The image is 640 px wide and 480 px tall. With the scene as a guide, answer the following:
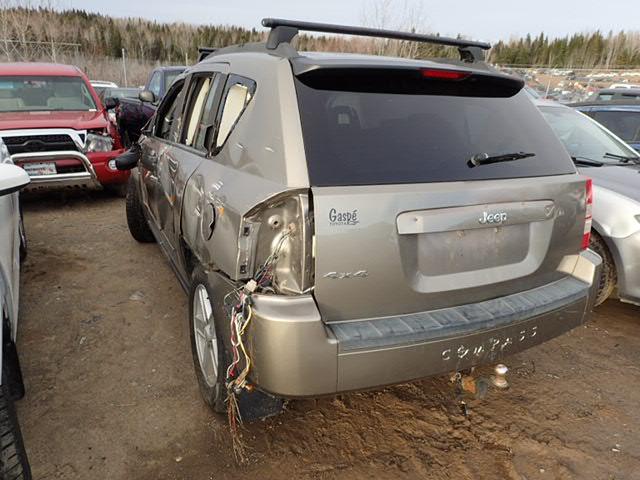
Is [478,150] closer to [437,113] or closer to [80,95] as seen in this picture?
[437,113]

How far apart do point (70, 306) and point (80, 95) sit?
4.52 m

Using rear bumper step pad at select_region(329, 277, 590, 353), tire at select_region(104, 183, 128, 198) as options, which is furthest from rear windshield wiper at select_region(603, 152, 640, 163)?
tire at select_region(104, 183, 128, 198)

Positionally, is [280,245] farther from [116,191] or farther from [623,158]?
[116,191]

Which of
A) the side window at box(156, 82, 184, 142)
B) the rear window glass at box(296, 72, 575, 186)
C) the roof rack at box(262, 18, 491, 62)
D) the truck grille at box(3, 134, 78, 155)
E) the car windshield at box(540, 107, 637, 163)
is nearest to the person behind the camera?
the rear window glass at box(296, 72, 575, 186)

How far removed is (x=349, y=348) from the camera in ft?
5.94

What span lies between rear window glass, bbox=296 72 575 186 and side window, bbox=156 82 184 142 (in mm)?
1711

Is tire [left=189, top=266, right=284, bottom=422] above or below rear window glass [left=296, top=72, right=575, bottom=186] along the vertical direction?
below

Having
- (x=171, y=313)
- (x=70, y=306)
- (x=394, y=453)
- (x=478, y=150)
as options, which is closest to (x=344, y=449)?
(x=394, y=453)

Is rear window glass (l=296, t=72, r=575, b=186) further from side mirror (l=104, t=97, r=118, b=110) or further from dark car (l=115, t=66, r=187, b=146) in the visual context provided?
dark car (l=115, t=66, r=187, b=146)

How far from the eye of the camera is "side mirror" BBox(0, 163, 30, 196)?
202 centimetres

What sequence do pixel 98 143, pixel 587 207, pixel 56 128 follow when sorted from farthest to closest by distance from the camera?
pixel 98 143, pixel 56 128, pixel 587 207

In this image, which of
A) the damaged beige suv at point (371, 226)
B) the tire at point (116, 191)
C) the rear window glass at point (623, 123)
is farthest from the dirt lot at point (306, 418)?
the tire at point (116, 191)

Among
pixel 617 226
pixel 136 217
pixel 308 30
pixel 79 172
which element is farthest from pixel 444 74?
pixel 79 172

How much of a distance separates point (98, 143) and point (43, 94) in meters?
1.30
